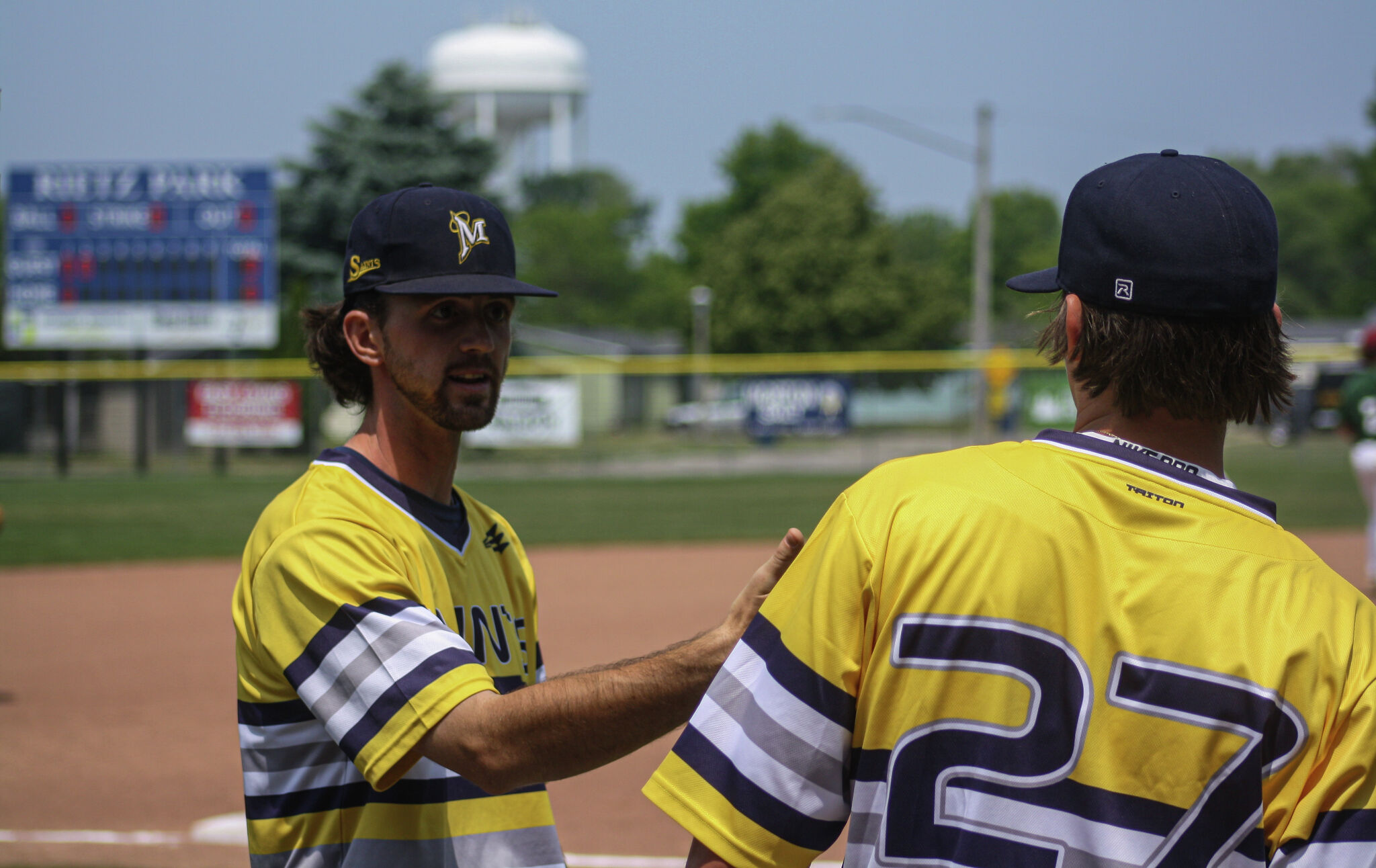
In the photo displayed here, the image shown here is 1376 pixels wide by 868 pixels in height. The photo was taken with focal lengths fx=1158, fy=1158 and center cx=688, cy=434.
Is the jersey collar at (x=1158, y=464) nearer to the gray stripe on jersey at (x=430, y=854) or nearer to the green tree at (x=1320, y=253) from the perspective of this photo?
the gray stripe on jersey at (x=430, y=854)

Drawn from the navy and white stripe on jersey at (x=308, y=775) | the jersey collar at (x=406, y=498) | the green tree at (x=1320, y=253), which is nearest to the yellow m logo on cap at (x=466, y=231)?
the jersey collar at (x=406, y=498)

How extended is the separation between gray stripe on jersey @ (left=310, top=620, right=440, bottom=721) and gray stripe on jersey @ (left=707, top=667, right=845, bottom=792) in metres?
0.63

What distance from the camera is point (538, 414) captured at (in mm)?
23266

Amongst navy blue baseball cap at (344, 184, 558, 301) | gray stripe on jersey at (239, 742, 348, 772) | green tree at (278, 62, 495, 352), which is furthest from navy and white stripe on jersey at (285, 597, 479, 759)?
green tree at (278, 62, 495, 352)

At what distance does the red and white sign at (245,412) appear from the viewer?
23.6 meters

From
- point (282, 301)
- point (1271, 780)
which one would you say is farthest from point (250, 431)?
point (1271, 780)

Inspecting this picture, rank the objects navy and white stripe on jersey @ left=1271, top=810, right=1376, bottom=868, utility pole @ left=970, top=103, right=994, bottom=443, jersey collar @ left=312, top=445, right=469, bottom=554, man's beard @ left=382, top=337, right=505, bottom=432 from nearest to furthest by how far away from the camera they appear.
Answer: navy and white stripe on jersey @ left=1271, top=810, right=1376, bottom=868, jersey collar @ left=312, top=445, right=469, bottom=554, man's beard @ left=382, top=337, right=505, bottom=432, utility pole @ left=970, top=103, right=994, bottom=443

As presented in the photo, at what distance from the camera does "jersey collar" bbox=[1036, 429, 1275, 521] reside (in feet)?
4.71

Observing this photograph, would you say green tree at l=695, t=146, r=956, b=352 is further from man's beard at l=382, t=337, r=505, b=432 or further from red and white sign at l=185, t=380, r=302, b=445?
man's beard at l=382, t=337, r=505, b=432

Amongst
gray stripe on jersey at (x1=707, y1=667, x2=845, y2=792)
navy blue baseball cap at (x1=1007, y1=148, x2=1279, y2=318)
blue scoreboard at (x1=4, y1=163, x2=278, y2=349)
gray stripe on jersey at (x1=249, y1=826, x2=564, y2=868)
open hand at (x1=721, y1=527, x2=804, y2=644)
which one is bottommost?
gray stripe on jersey at (x1=249, y1=826, x2=564, y2=868)

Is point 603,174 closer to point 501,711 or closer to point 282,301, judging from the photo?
point 282,301

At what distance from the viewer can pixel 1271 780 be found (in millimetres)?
1339

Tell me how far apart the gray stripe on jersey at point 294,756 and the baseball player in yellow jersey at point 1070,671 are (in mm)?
827

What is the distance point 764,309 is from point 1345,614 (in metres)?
51.2
